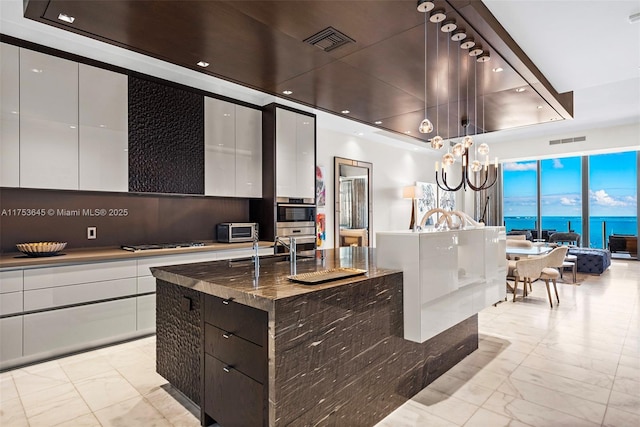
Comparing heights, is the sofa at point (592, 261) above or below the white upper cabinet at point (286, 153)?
below

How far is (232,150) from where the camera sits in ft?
15.4

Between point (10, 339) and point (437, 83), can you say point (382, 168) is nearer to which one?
point (437, 83)

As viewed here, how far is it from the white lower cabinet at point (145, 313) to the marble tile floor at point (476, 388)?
145mm

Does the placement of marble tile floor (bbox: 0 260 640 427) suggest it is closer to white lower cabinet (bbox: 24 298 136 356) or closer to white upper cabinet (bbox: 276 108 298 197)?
white lower cabinet (bbox: 24 298 136 356)

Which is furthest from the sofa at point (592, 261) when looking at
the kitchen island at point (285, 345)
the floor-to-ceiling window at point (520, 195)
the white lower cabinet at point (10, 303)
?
the white lower cabinet at point (10, 303)

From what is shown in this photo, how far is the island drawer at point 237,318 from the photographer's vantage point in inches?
66.0

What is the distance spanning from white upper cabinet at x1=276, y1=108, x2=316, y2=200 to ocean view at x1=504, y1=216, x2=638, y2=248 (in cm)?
814

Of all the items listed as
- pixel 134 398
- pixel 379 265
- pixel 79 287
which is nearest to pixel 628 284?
pixel 379 265

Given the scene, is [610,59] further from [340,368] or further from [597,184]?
[597,184]

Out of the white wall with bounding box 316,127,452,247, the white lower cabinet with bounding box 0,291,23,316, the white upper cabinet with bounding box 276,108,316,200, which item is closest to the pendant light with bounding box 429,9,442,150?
the white upper cabinet with bounding box 276,108,316,200

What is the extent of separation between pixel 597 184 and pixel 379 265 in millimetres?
10070

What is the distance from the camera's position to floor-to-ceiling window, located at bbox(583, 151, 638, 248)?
9234 millimetres

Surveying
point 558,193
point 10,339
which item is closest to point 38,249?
point 10,339

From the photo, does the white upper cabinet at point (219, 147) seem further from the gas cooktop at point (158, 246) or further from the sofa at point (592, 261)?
the sofa at point (592, 261)
